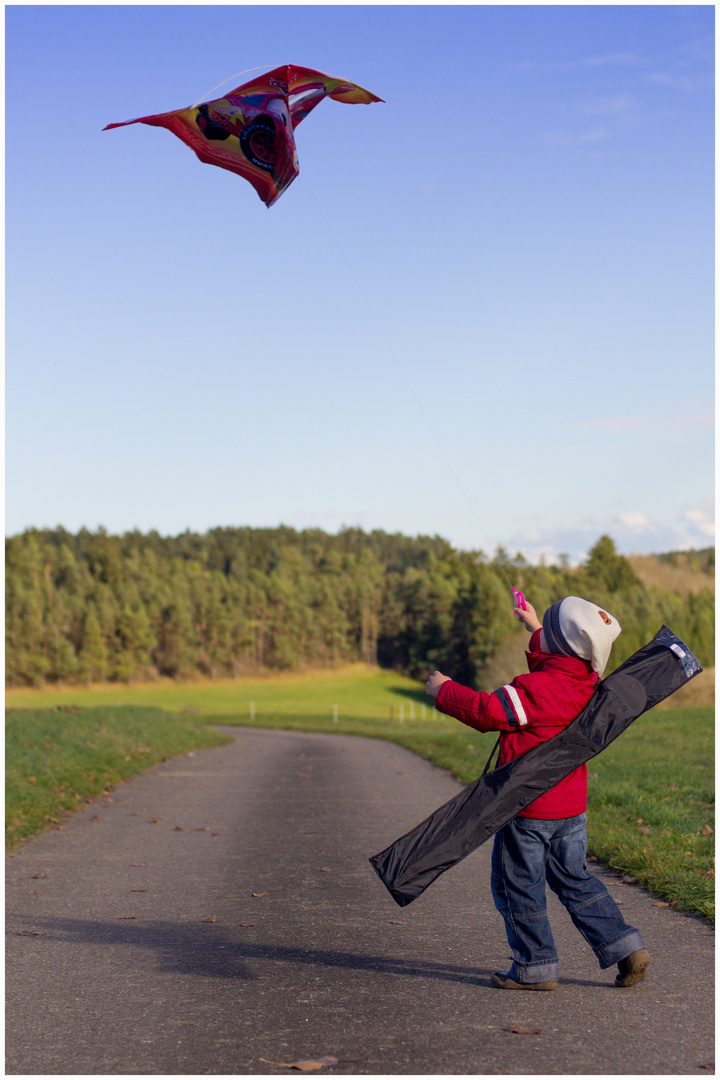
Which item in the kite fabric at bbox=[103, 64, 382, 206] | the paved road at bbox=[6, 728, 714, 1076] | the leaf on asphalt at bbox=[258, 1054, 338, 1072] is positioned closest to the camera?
the leaf on asphalt at bbox=[258, 1054, 338, 1072]

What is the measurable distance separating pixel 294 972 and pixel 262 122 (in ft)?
21.3

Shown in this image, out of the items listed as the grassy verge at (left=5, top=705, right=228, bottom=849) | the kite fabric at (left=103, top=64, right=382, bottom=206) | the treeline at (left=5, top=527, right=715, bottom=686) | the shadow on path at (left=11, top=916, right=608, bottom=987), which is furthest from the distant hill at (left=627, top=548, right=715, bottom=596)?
the shadow on path at (left=11, top=916, right=608, bottom=987)

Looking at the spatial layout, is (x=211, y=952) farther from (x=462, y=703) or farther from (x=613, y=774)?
(x=613, y=774)

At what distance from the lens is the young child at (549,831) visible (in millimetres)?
4781

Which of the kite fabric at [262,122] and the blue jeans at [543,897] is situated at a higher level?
the kite fabric at [262,122]

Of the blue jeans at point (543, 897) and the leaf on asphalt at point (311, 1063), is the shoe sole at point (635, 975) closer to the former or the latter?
the blue jeans at point (543, 897)

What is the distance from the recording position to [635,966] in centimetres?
475

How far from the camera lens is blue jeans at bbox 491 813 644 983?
4773 mm

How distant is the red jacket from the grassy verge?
6367mm

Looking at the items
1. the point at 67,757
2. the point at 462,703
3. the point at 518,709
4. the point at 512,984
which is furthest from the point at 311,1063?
the point at 67,757

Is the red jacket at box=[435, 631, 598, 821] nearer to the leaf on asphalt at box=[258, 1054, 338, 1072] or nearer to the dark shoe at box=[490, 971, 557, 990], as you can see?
the dark shoe at box=[490, 971, 557, 990]

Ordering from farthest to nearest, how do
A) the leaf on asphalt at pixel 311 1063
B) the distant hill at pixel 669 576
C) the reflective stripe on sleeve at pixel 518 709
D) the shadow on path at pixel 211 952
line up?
1. the distant hill at pixel 669 576
2. the shadow on path at pixel 211 952
3. the reflective stripe on sleeve at pixel 518 709
4. the leaf on asphalt at pixel 311 1063

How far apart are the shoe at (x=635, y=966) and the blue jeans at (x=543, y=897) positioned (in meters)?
0.03

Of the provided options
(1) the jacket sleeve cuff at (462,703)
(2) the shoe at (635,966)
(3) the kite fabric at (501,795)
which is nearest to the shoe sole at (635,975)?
(2) the shoe at (635,966)
